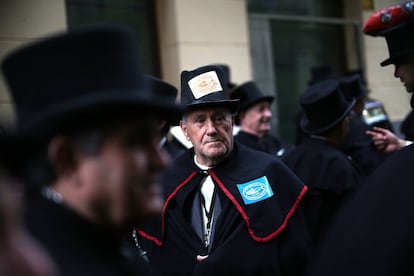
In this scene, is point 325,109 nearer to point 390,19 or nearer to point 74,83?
point 390,19

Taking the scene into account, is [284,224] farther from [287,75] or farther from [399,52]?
[287,75]

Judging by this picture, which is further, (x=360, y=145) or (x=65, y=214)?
(x=360, y=145)

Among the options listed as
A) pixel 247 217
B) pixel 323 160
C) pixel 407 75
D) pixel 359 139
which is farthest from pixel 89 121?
pixel 359 139

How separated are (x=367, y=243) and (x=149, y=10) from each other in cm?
611

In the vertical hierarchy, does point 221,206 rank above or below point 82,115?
below

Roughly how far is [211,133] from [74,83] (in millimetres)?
2275

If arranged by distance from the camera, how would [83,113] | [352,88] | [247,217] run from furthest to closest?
1. [352,88]
2. [247,217]
3. [83,113]

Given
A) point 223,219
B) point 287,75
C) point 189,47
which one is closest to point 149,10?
point 189,47

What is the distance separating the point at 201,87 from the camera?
4168mm

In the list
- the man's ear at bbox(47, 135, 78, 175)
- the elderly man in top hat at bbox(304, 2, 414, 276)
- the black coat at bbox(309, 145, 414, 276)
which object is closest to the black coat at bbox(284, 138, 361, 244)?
the elderly man in top hat at bbox(304, 2, 414, 276)

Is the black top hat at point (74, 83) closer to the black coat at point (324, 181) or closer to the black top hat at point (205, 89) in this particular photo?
the black top hat at point (205, 89)

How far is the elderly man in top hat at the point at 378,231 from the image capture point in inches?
86.3

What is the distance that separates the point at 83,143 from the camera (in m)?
1.81

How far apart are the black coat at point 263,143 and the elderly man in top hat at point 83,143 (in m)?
4.45
